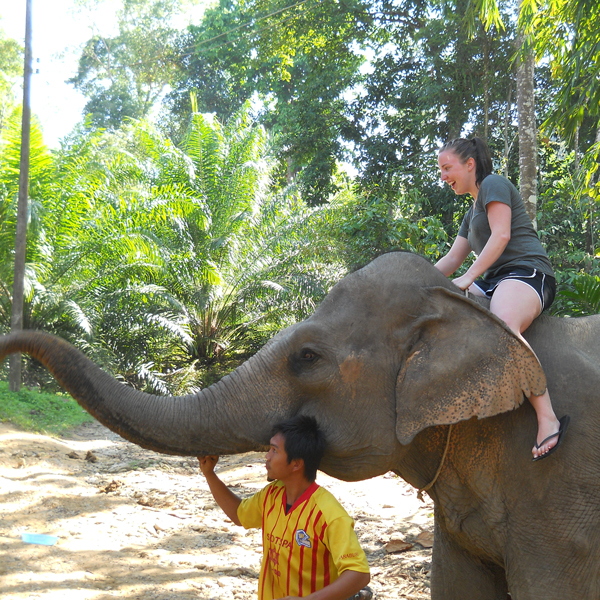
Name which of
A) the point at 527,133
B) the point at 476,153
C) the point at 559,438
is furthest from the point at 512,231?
the point at 527,133

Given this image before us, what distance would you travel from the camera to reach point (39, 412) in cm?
898

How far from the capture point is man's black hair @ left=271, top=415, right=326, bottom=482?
234 centimetres

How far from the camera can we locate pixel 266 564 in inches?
99.9

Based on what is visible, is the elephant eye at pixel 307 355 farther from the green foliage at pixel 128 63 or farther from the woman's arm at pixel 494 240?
the green foliage at pixel 128 63

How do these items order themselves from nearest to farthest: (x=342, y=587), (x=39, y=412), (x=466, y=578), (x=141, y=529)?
(x=342, y=587)
(x=466, y=578)
(x=141, y=529)
(x=39, y=412)

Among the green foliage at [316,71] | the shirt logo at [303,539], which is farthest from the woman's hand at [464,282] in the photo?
the green foliage at [316,71]

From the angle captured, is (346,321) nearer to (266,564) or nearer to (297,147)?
(266,564)

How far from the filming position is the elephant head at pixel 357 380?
2.38 m

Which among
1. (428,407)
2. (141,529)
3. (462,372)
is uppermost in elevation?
(462,372)

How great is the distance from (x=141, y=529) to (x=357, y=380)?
3.42 meters

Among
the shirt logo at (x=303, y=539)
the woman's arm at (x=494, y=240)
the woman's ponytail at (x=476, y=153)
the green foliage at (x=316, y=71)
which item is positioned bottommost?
the shirt logo at (x=303, y=539)

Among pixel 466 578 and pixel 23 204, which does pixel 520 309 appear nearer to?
pixel 466 578

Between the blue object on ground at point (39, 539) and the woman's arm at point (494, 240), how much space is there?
344 cm

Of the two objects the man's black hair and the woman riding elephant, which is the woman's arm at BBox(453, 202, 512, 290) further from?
the man's black hair
